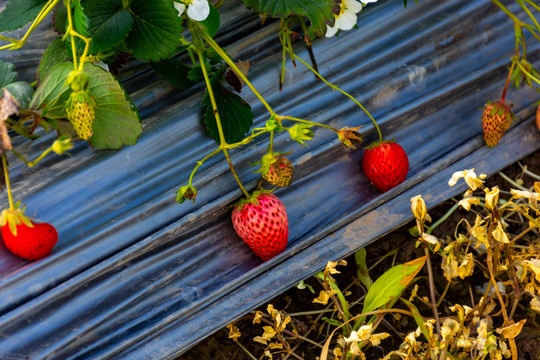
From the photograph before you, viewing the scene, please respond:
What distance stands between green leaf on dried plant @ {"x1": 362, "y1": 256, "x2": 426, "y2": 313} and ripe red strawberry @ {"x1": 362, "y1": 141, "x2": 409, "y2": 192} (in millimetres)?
203

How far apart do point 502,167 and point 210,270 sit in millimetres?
625

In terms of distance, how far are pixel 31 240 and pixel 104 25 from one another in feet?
1.19

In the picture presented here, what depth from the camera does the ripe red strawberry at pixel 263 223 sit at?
104cm

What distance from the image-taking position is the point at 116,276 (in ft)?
3.47

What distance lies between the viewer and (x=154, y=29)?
3.22 feet

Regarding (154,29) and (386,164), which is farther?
(386,164)

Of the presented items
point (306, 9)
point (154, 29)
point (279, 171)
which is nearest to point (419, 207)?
point (279, 171)

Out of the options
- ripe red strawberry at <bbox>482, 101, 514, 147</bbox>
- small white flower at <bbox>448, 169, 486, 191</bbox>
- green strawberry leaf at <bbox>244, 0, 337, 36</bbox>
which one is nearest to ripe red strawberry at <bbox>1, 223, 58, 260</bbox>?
green strawberry leaf at <bbox>244, 0, 337, 36</bbox>

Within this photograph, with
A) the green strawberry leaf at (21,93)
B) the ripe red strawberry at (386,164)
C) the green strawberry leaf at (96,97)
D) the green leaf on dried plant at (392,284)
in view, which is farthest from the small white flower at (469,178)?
the green strawberry leaf at (21,93)

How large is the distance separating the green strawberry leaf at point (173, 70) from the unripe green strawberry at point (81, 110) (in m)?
0.26

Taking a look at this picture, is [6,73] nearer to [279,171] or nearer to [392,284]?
[279,171]

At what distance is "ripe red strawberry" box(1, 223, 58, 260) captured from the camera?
3.29ft

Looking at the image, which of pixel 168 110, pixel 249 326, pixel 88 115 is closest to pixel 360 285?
pixel 249 326

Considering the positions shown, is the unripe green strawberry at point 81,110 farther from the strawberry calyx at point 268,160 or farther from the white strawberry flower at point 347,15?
the white strawberry flower at point 347,15
